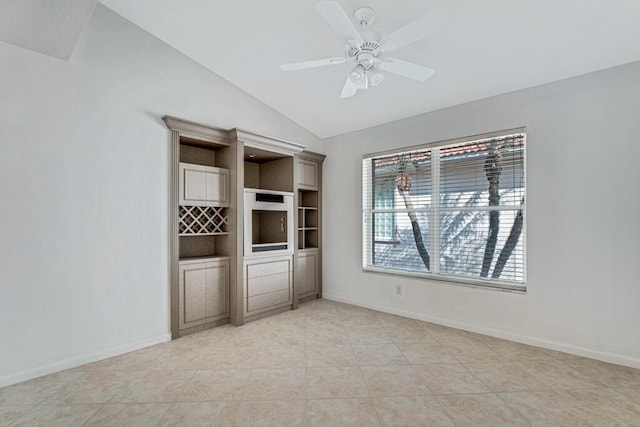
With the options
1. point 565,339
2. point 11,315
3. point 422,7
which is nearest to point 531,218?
point 565,339

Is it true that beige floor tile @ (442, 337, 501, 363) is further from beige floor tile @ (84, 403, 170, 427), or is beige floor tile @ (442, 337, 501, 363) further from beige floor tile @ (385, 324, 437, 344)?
beige floor tile @ (84, 403, 170, 427)

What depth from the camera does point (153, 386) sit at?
246 cm

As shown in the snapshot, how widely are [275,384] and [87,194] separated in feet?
7.78

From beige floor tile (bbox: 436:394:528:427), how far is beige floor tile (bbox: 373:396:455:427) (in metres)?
0.07

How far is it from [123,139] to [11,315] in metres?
1.73

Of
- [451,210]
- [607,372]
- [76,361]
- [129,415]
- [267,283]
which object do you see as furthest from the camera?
[267,283]

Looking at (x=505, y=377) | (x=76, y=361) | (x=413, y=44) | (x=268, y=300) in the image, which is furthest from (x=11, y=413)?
(x=413, y=44)

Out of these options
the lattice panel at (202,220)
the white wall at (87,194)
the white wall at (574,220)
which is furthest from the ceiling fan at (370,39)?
the lattice panel at (202,220)

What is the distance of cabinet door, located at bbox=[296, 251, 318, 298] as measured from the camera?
482 centimetres

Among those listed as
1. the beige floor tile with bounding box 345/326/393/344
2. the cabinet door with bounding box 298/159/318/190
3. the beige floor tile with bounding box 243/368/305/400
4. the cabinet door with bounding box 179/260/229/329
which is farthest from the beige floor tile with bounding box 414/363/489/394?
the cabinet door with bounding box 298/159/318/190

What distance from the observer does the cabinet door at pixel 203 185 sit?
11.7ft

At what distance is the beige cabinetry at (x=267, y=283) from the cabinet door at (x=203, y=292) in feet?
0.86

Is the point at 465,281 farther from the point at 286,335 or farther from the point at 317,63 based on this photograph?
Answer: the point at 317,63

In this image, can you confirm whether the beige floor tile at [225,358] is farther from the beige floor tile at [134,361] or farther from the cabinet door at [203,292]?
the cabinet door at [203,292]
